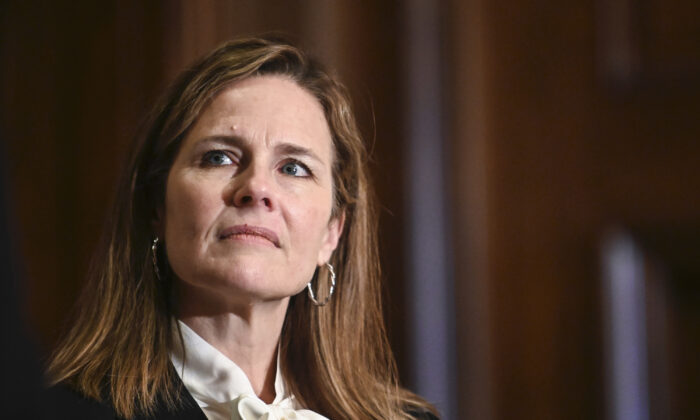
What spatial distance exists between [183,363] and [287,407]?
25cm

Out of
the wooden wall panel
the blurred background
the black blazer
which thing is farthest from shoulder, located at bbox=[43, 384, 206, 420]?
the wooden wall panel

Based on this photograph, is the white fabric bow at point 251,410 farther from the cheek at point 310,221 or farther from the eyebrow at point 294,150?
the eyebrow at point 294,150

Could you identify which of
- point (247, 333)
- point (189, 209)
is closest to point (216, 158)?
point (189, 209)

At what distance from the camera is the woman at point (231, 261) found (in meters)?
1.56

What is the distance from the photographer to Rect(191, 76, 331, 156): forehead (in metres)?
1.66

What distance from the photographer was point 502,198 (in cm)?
272

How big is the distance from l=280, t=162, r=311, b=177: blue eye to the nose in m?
0.08

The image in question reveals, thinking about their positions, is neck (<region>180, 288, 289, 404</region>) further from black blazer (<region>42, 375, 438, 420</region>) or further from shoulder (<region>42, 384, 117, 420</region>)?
shoulder (<region>42, 384, 117, 420</region>)

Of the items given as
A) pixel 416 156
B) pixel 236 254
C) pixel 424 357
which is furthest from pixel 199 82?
pixel 424 357

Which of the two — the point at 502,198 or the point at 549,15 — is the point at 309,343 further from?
the point at 549,15

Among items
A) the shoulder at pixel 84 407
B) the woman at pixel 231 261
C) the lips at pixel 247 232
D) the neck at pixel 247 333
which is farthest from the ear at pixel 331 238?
the shoulder at pixel 84 407

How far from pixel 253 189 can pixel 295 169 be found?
0.54 ft

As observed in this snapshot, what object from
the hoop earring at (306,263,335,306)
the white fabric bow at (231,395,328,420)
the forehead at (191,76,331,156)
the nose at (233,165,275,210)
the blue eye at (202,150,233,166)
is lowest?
the white fabric bow at (231,395,328,420)

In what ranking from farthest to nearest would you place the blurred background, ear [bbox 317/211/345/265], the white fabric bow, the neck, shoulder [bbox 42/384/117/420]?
the blurred background
ear [bbox 317/211/345/265]
the neck
the white fabric bow
shoulder [bbox 42/384/117/420]
